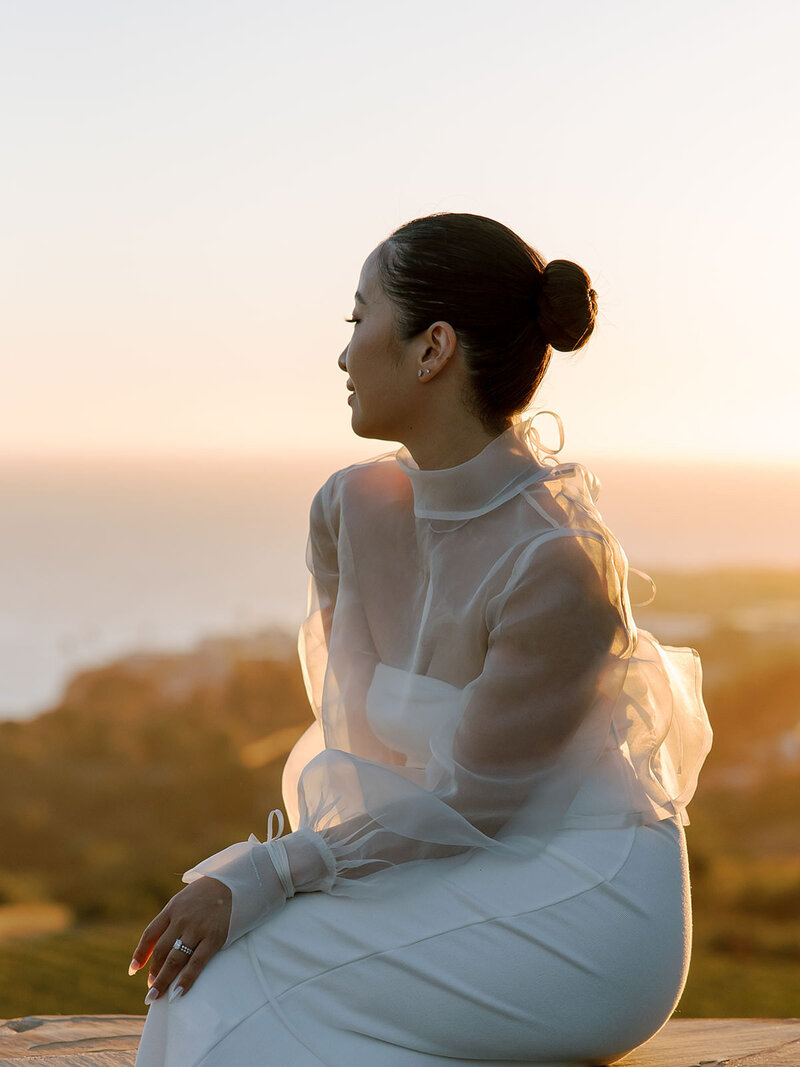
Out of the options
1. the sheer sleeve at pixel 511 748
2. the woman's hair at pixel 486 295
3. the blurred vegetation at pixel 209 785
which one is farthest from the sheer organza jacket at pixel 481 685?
the blurred vegetation at pixel 209 785

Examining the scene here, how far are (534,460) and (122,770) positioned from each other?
451cm

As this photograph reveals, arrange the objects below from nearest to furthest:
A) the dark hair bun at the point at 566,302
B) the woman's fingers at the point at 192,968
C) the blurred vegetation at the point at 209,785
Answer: the woman's fingers at the point at 192,968
the dark hair bun at the point at 566,302
the blurred vegetation at the point at 209,785

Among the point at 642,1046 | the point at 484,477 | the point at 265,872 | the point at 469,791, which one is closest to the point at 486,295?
the point at 484,477

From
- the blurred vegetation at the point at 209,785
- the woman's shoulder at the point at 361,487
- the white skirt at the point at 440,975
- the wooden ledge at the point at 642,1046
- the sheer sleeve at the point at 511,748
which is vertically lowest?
the blurred vegetation at the point at 209,785

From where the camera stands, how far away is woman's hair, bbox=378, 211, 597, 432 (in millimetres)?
1531

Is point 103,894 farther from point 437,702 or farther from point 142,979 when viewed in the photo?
point 437,702

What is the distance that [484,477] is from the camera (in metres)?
1.59

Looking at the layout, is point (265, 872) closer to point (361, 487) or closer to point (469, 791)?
point (469, 791)

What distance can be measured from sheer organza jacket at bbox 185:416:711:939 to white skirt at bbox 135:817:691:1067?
47 millimetres

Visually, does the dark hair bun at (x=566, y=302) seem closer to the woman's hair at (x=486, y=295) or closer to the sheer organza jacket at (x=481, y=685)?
the woman's hair at (x=486, y=295)

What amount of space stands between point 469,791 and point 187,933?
1.32ft

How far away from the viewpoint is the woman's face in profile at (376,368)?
5.16ft

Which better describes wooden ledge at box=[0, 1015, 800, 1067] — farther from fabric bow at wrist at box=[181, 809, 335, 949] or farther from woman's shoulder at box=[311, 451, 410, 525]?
woman's shoulder at box=[311, 451, 410, 525]

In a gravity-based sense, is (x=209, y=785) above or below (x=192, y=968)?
below
